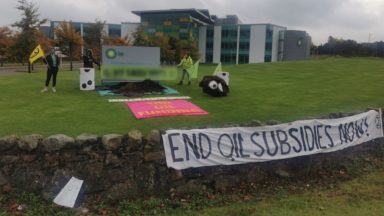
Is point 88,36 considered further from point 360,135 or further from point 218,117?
point 360,135

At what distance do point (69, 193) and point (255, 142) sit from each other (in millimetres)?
3686

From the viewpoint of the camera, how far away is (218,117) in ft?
37.7

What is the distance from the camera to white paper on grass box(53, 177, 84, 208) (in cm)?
648

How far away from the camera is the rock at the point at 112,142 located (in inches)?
269

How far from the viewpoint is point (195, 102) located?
14.2m

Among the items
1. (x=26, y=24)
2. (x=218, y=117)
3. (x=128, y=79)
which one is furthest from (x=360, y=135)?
(x=26, y=24)

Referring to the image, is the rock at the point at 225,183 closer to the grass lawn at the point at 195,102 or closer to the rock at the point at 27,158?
the grass lawn at the point at 195,102

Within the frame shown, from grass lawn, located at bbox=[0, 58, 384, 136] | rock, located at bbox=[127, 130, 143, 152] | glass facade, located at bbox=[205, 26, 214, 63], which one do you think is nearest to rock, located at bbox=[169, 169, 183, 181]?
rock, located at bbox=[127, 130, 143, 152]

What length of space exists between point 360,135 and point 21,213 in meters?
7.71

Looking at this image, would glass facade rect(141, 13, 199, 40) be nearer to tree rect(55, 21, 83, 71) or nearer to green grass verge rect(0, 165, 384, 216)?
tree rect(55, 21, 83, 71)

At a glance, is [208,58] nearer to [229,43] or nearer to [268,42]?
[229,43]

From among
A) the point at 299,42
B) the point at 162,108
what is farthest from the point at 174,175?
the point at 299,42

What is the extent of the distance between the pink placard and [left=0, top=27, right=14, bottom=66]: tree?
22.9m

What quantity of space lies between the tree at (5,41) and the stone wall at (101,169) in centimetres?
2808
